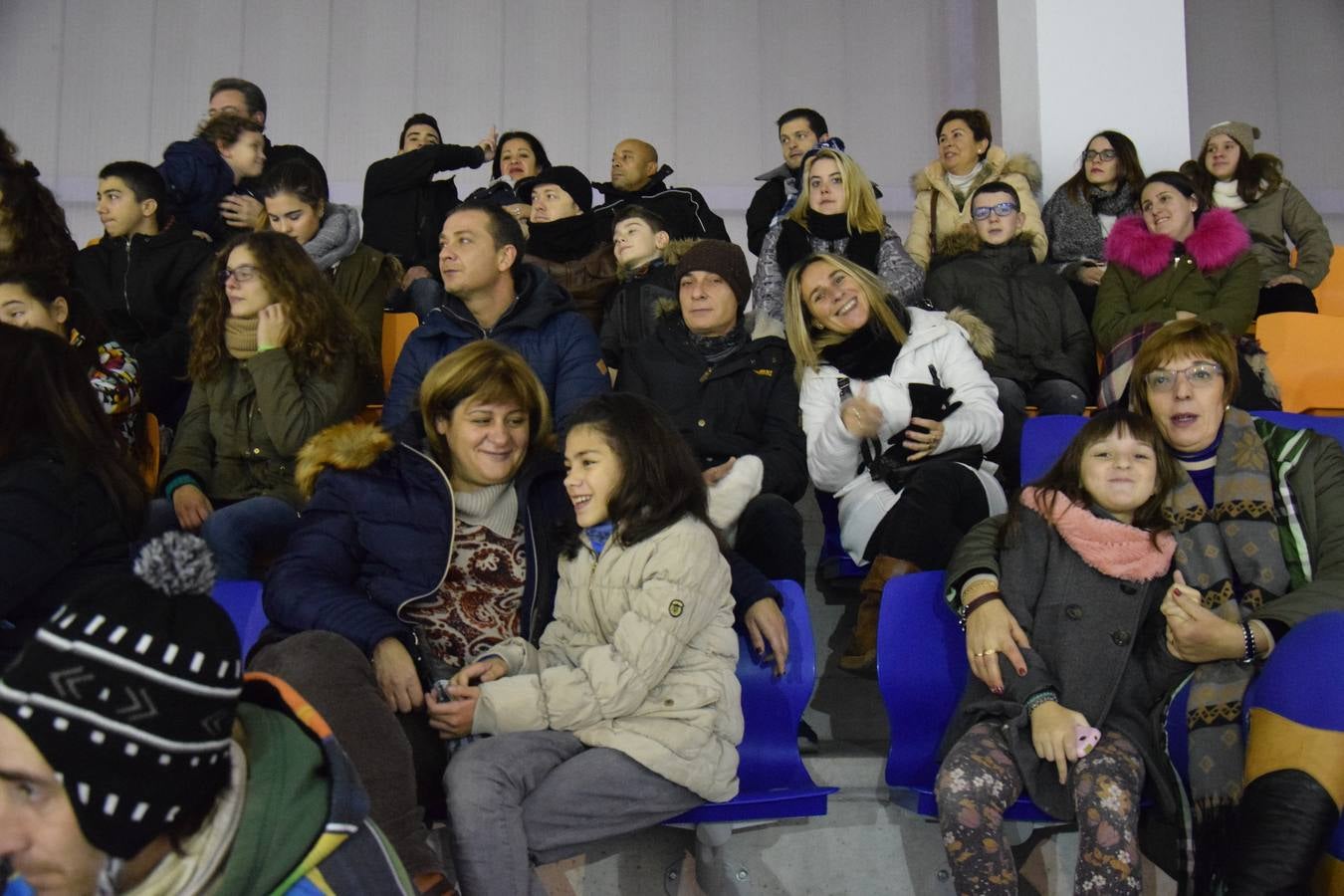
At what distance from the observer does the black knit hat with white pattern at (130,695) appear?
118 cm

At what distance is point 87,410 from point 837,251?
8.23ft

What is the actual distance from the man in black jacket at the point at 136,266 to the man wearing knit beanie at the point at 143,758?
3002 mm

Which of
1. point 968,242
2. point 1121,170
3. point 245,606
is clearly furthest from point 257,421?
point 1121,170

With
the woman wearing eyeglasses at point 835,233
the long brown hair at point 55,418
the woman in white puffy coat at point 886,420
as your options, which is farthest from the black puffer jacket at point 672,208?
the long brown hair at point 55,418

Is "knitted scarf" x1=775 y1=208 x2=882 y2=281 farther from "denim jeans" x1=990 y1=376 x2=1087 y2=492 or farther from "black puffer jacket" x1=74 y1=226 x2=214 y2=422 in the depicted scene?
"black puffer jacket" x1=74 y1=226 x2=214 y2=422

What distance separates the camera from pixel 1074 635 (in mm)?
2525

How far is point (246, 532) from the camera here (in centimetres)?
304

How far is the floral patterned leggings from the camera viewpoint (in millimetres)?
2199

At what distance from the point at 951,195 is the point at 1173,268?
988mm

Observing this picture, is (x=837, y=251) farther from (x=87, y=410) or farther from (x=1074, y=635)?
(x=87, y=410)

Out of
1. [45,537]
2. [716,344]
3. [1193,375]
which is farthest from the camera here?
[716,344]

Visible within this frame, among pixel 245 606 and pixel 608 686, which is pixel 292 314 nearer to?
pixel 245 606

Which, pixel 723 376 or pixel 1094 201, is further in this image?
pixel 1094 201

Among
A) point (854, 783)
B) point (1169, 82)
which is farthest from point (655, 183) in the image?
point (854, 783)
